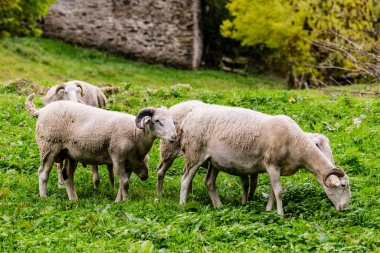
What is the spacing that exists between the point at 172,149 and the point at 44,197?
2.14 meters

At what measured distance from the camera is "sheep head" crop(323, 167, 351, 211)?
8797 mm

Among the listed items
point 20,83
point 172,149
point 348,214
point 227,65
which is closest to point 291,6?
point 227,65

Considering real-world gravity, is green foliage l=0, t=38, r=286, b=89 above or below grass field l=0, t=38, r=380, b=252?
below

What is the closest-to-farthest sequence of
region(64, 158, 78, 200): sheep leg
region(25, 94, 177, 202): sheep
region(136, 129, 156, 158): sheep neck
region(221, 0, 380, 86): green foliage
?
region(25, 94, 177, 202): sheep
region(136, 129, 156, 158): sheep neck
region(64, 158, 78, 200): sheep leg
region(221, 0, 380, 86): green foliage

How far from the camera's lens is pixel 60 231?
8.22 meters

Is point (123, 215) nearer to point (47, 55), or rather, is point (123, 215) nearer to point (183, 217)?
point (183, 217)

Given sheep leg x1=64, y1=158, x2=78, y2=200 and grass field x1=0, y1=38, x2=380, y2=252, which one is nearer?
grass field x1=0, y1=38, x2=380, y2=252

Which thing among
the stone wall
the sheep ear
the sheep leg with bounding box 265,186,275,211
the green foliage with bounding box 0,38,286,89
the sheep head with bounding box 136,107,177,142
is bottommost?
the green foliage with bounding box 0,38,286,89

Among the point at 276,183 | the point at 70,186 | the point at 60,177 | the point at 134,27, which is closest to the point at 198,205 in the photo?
the point at 276,183

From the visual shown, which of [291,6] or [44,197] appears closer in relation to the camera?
[44,197]

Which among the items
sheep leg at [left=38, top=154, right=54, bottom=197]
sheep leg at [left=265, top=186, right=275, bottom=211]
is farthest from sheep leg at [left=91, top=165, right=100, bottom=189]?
sheep leg at [left=265, top=186, right=275, bottom=211]

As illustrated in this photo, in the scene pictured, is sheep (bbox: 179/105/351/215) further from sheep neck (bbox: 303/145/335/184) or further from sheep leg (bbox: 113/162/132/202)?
sheep leg (bbox: 113/162/132/202)

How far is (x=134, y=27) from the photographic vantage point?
103ft

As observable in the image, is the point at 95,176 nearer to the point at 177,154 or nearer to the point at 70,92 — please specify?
the point at 177,154
